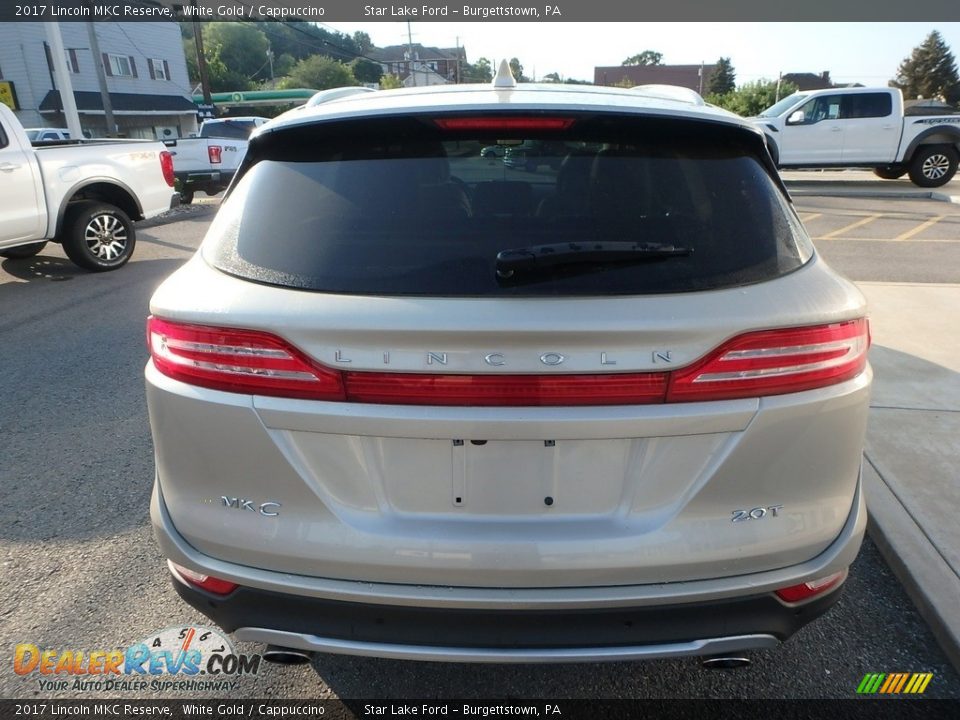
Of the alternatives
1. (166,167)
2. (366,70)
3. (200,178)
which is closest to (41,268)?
(166,167)

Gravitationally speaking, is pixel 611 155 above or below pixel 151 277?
above

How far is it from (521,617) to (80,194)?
894 centimetres

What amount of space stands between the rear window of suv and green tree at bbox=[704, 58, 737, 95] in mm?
80646

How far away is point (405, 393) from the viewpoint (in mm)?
1527

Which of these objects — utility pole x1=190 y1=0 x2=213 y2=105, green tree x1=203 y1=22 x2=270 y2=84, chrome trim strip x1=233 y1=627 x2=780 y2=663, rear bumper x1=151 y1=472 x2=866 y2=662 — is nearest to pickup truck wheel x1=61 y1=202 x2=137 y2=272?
rear bumper x1=151 y1=472 x2=866 y2=662

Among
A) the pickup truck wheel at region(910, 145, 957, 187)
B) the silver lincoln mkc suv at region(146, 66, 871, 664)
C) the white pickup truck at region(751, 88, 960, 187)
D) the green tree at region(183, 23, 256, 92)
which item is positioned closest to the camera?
the silver lincoln mkc suv at region(146, 66, 871, 664)

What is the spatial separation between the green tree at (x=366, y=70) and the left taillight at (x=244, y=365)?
9386 cm

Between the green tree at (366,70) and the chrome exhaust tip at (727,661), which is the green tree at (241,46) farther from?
the chrome exhaust tip at (727,661)

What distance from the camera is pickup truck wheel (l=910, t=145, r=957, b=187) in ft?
54.4

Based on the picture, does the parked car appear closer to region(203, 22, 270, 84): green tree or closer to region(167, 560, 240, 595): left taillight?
region(167, 560, 240, 595): left taillight

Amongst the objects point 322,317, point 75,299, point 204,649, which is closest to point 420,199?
point 322,317

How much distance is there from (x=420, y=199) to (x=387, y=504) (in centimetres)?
81

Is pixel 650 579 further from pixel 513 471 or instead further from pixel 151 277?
pixel 151 277

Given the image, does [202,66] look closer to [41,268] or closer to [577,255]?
[41,268]
